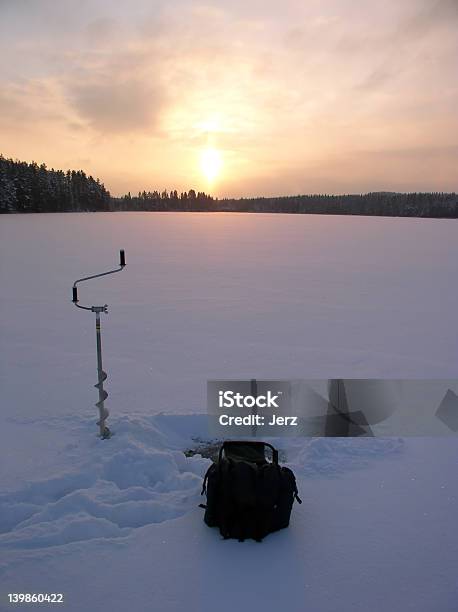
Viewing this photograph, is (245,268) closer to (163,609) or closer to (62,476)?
(62,476)

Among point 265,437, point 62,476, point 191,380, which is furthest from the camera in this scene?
point 191,380

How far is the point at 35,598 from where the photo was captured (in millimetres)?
2490

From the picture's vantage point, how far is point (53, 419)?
4598 mm

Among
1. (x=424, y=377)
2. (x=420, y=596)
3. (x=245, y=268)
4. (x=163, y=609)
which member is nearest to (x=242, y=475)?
(x=163, y=609)

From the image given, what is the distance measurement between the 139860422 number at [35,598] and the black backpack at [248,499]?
1047mm

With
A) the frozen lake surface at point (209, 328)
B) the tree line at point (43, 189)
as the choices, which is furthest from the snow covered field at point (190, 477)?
the tree line at point (43, 189)

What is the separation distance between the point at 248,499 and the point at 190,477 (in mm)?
872

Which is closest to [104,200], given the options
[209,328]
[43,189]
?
[43,189]

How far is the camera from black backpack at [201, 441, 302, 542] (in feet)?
9.45

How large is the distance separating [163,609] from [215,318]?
6.81 metres

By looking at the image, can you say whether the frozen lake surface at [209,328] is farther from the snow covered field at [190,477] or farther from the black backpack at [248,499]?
the black backpack at [248,499]

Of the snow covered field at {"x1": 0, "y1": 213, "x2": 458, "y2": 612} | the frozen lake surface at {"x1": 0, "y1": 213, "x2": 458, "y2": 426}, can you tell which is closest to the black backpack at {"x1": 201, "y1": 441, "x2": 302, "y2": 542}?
the snow covered field at {"x1": 0, "y1": 213, "x2": 458, "y2": 612}

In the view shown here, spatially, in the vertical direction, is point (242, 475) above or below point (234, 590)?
above

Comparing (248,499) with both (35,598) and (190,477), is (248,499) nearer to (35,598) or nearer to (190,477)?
(190,477)
